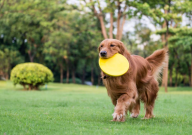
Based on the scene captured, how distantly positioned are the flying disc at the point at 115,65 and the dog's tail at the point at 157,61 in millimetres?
1960

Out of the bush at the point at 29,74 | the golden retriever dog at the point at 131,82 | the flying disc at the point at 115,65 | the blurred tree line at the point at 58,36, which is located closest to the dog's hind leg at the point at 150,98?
the golden retriever dog at the point at 131,82

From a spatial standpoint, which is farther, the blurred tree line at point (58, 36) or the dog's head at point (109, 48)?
the blurred tree line at point (58, 36)

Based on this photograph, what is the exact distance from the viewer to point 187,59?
39.2m

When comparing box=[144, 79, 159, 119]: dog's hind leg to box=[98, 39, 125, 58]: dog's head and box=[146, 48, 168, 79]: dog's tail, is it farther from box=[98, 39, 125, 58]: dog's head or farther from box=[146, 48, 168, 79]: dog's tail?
box=[98, 39, 125, 58]: dog's head

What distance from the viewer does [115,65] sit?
249 inches

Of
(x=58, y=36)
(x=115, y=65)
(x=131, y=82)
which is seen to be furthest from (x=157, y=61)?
(x=58, y=36)

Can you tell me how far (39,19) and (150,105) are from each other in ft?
120

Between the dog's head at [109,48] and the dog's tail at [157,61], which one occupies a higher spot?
the dog's head at [109,48]

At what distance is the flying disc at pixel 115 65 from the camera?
619 centimetres

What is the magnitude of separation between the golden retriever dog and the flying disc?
0.13 metres

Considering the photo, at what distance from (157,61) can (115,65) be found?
2.42 m

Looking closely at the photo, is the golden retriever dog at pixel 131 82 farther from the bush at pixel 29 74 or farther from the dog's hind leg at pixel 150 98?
the bush at pixel 29 74

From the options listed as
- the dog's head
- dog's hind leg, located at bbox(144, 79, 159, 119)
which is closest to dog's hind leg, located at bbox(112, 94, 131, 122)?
the dog's head

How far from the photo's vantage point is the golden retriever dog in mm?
6285
